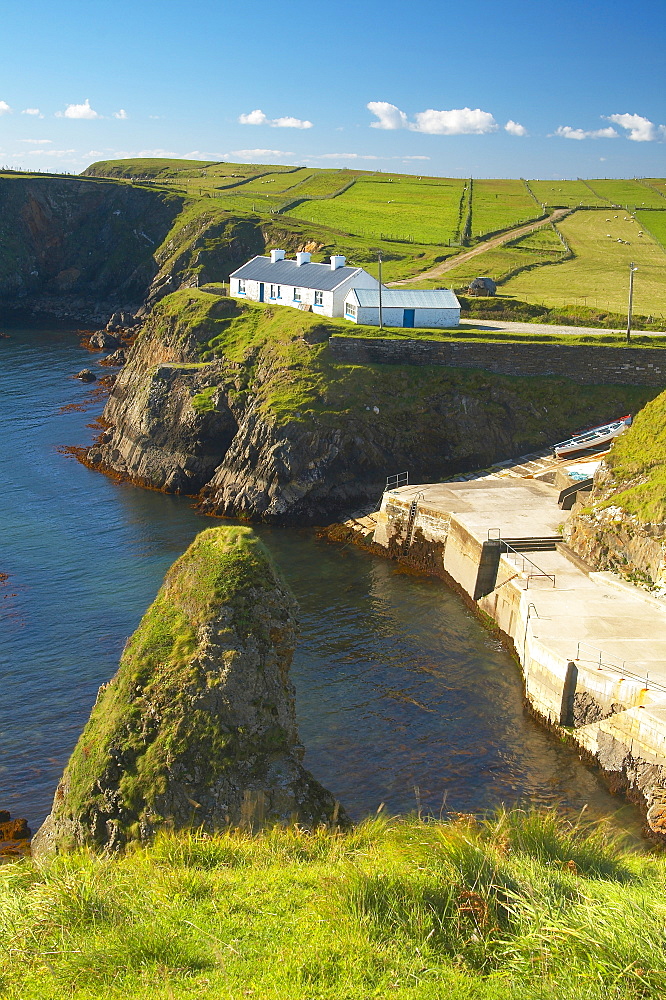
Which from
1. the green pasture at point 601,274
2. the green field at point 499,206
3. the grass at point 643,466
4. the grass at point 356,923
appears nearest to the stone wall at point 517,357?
the grass at point 643,466

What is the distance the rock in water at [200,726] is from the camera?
15.4 m

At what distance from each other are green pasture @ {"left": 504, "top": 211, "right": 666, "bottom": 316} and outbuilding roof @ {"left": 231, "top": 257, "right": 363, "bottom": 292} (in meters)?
17.9

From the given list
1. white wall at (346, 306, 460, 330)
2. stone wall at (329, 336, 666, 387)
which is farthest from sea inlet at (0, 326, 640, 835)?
white wall at (346, 306, 460, 330)

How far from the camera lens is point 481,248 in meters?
95.4

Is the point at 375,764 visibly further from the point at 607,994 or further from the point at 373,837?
the point at 607,994

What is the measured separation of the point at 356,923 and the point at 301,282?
2295 inches

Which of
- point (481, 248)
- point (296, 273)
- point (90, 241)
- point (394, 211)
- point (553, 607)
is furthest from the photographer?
point (90, 241)

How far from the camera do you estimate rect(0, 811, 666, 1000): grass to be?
30.1ft

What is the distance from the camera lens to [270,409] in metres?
48.5

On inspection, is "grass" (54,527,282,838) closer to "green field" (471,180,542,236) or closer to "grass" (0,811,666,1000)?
"grass" (0,811,666,1000)

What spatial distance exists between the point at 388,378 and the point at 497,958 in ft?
143

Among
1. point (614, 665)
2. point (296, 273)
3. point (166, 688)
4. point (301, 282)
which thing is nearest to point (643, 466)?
point (614, 665)

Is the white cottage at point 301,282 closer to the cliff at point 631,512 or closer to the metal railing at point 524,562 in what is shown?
the cliff at point 631,512

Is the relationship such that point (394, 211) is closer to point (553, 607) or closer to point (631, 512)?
point (631, 512)
